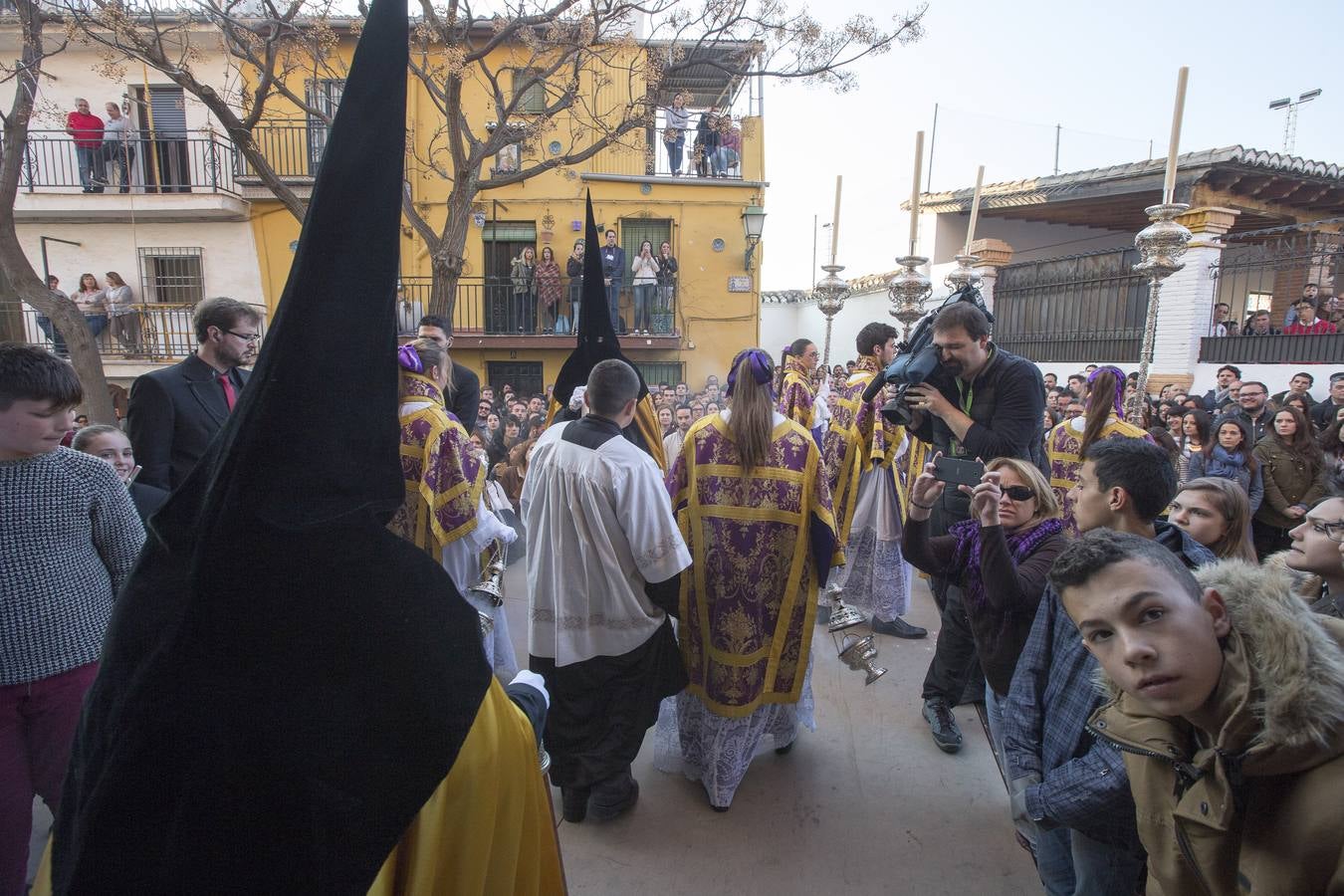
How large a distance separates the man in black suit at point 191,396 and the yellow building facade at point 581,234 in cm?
1200

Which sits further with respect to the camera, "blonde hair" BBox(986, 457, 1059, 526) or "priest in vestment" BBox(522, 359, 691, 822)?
"priest in vestment" BBox(522, 359, 691, 822)

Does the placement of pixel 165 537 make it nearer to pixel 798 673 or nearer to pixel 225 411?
pixel 798 673

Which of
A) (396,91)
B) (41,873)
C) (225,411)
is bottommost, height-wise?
(41,873)

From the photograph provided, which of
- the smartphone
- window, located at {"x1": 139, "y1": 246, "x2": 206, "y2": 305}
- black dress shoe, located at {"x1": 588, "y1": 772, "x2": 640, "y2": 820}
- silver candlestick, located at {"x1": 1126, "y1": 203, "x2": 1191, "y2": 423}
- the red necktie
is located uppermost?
window, located at {"x1": 139, "y1": 246, "x2": 206, "y2": 305}

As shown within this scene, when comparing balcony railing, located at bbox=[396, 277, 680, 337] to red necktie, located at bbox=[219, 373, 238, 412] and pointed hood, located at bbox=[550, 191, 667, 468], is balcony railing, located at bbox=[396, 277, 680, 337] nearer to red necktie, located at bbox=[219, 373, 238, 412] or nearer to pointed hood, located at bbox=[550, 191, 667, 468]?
pointed hood, located at bbox=[550, 191, 667, 468]

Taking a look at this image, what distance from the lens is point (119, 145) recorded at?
14500mm

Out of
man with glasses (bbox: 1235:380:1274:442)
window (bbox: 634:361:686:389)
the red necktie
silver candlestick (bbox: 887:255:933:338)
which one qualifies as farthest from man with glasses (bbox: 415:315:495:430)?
window (bbox: 634:361:686:389)

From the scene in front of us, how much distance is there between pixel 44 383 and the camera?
6.74 ft

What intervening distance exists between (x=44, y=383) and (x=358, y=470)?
1699 mm

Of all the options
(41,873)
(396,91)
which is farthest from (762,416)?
(41,873)

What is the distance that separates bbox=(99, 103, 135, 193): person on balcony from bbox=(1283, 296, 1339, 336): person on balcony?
19487mm

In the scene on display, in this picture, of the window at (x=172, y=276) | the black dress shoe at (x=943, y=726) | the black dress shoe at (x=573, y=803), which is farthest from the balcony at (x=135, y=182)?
the black dress shoe at (x=943, y=726)

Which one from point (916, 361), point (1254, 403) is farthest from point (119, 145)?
point (1254, 403)

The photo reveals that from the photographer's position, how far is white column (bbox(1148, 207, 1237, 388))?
9.45m
